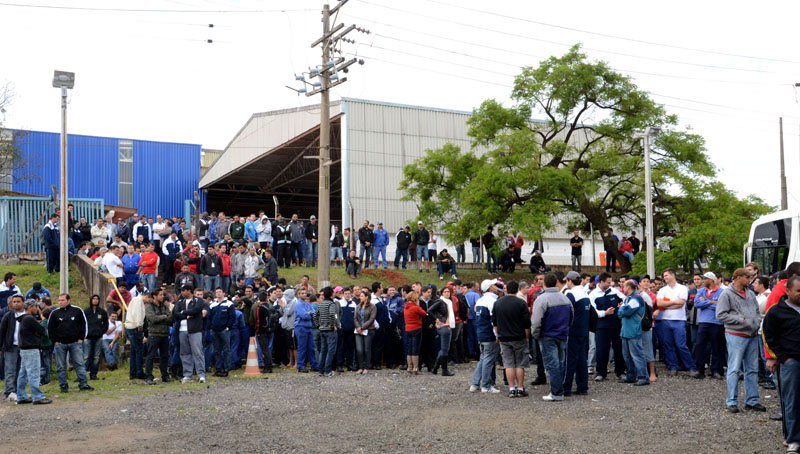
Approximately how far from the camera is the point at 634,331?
1175cm

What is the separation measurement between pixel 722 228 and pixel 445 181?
10.8 metres

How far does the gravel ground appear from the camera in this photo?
26.2ft

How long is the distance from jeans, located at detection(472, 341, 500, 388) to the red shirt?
2.67m

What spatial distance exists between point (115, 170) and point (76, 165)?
203cm

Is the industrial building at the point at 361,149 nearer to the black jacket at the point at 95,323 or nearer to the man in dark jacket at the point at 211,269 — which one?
the man in dark jacket at the point at 211,269

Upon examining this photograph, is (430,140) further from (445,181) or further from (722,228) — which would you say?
(722,228)

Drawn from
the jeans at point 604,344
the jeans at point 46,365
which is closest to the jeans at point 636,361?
the jeans at point 604,344

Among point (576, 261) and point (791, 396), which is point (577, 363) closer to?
point (791, 396)

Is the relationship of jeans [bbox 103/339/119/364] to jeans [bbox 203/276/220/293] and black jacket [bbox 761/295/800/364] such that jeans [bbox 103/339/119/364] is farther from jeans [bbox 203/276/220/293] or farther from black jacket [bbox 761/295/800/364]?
black jacket [bbox 761/295/800/364]

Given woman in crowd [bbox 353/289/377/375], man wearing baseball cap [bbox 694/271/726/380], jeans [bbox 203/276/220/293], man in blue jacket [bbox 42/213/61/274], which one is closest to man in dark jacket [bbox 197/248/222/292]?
jeans [bbox 203/276/220/293]

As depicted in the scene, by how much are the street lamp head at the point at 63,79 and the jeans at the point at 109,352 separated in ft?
18.1

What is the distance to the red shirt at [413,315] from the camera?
14297mm

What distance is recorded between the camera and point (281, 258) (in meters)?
25.3

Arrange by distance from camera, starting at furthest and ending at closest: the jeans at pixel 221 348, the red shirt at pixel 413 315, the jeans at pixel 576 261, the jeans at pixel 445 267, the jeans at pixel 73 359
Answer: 1. the jeans at pixel 576 261
2. the jeans at pixel 445 267
3. the jeans at pixel 221 348
4. the red shirt at pixel 413 315
5. the jeans at pixel 73 359
